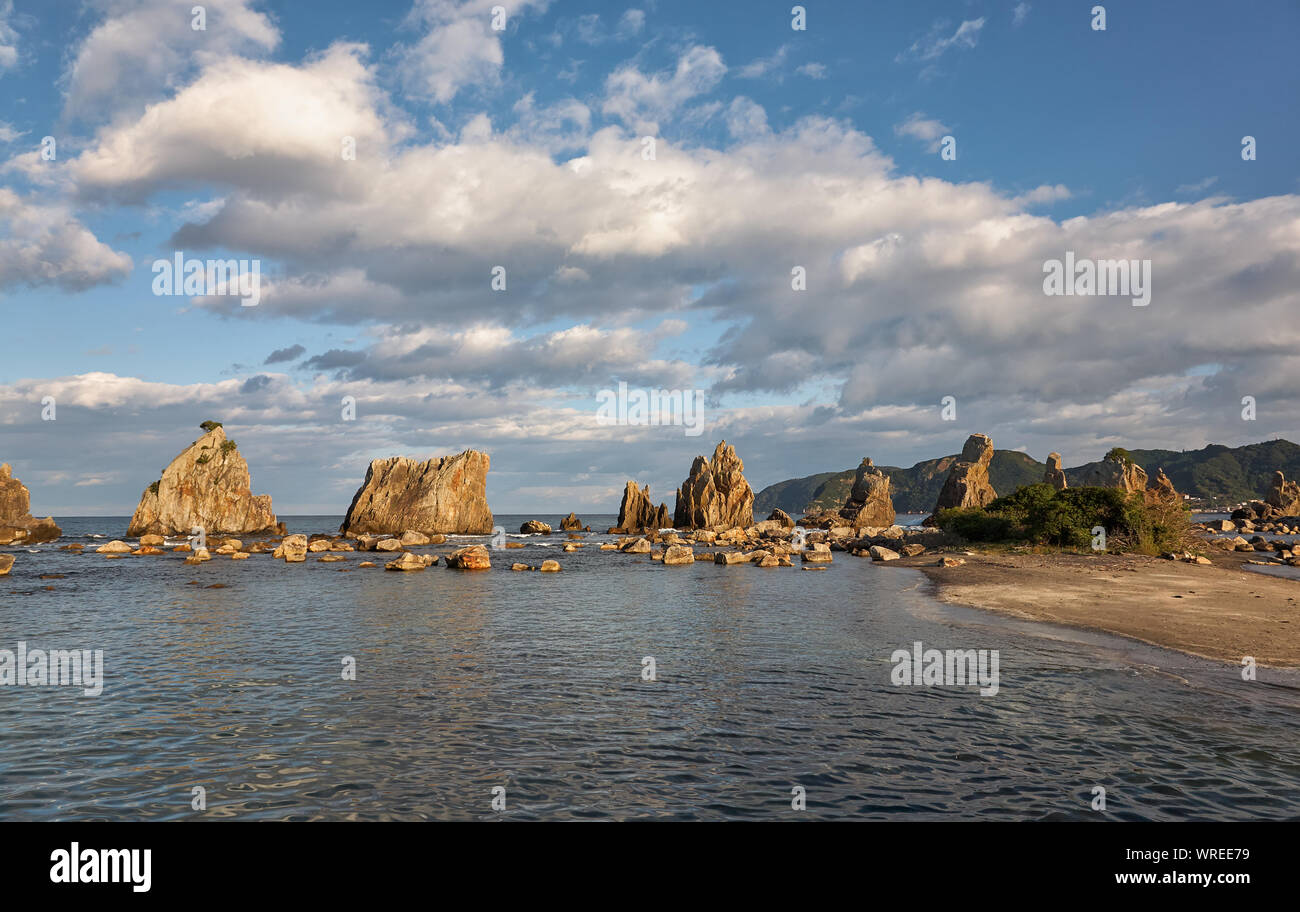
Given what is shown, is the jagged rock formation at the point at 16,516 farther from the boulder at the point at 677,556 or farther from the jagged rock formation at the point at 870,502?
the jagged rock formation at the point at 870,502

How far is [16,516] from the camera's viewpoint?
10450cm

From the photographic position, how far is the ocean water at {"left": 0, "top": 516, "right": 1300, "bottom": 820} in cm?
1177

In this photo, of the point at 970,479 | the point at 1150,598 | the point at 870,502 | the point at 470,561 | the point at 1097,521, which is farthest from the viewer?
the point at 870,502

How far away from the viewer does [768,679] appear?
20.9 m

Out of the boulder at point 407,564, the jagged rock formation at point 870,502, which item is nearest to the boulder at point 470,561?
the boulder at point 407,564

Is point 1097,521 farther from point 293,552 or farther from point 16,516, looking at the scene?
point 16,516

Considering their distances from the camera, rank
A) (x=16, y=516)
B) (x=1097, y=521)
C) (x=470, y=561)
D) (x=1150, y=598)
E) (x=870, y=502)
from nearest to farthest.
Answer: (x=1150, y=598)
(x=470, y=561)
(x=1097, y=521)
(x=16, y=516)
(x=870, y=502)

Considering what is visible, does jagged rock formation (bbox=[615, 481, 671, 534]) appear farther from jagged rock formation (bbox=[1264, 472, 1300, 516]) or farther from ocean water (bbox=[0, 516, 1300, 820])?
jagged rock formation (bbox=[1264, 472, 1300, 516])

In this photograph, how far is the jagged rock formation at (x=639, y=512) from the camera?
16050cm

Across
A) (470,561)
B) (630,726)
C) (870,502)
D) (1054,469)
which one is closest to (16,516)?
(470,561)

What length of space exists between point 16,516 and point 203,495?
24.3 m

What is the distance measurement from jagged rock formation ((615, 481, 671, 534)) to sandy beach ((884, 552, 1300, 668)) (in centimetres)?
10476
